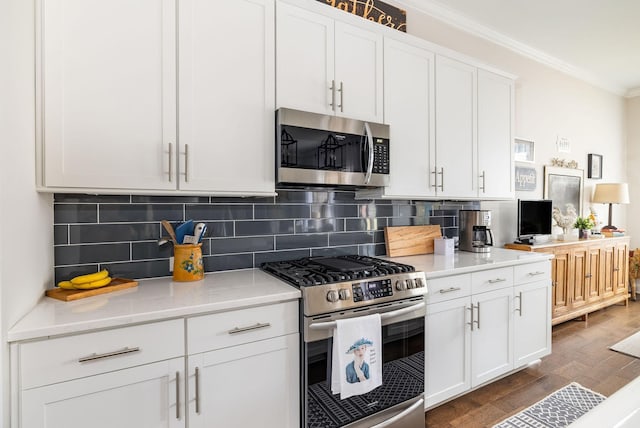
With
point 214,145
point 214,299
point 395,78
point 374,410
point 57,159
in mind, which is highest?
point 395,78

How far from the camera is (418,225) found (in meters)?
2.91

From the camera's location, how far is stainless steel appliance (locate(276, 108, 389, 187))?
6.15 ft

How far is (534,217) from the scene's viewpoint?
12.0ft

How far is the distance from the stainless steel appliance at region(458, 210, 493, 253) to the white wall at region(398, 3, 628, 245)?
68 cm

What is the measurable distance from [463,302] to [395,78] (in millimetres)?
1578

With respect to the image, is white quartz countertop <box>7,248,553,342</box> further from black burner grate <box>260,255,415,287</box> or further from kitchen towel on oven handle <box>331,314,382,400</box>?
kitchen towel on oven handle <box>331,314,382,400</box>

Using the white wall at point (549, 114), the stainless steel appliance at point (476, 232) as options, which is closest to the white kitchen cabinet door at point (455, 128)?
the stainless steel appliance at point (476, 232)

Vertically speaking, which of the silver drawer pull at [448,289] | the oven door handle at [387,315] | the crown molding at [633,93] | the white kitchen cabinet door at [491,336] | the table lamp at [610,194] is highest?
the crown molding at [633,93]

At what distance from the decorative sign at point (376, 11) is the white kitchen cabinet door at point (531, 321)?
2.31m

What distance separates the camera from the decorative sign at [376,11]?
2.55 meters

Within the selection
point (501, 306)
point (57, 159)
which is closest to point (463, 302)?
point (501, 306)

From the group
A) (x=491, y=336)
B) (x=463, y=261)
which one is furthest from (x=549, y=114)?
(x=491, y=336)

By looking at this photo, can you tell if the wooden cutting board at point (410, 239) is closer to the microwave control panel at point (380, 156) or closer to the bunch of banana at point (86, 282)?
the microwave control panel at point (380, 156)

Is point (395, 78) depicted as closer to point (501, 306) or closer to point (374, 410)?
point (501, 306)
